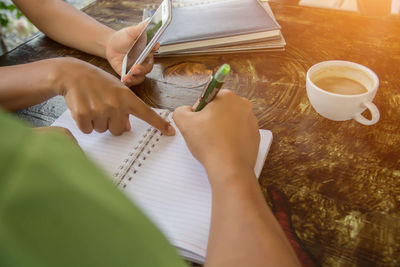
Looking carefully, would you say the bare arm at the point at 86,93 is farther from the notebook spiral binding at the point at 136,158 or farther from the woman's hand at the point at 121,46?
the woman's hand at the point at 121,46

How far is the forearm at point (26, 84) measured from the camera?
0.75 m

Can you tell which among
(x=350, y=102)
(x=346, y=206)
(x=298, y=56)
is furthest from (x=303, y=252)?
(x=298, y=56)

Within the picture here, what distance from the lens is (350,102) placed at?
0.67 m

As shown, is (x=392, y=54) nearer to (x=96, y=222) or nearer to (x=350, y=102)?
(x=350, y=102)

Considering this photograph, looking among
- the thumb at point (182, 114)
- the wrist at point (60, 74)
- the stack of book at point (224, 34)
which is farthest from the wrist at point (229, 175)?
the stack of book at point (224, 34)

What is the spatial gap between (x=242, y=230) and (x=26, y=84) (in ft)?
2.00

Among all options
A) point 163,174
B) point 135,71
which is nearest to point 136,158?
point 163,174

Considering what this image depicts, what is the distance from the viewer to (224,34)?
37.1 inches

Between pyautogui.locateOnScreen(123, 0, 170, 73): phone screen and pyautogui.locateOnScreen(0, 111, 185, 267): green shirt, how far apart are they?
0.66 metres

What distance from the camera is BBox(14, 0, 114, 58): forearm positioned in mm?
1011

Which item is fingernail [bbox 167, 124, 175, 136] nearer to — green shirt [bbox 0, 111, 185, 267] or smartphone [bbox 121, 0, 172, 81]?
smartphone [bbox 121, 0, 172, 81]

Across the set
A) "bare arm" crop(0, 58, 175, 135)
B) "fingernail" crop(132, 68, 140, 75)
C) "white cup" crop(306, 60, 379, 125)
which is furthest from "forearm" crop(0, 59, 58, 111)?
"white cup" crop(306, 60, 379, 125)

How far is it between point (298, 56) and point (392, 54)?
259 millimetres

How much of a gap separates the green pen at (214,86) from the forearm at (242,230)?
0.17 m
